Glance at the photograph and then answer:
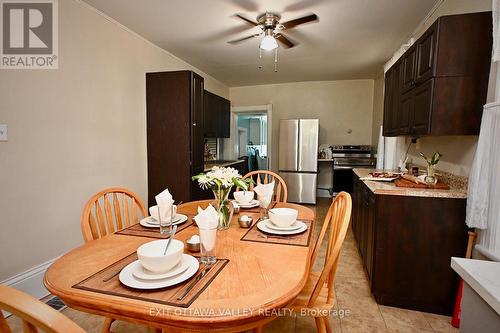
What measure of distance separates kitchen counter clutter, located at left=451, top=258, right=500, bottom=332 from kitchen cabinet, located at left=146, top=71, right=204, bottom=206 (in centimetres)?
261

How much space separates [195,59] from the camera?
161 inches

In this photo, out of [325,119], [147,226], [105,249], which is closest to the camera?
[105,249]

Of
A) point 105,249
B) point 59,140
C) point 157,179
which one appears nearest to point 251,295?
point 105,249

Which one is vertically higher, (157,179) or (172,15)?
(172,15)

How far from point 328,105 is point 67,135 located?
4.73 m

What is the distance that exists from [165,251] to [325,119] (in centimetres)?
516

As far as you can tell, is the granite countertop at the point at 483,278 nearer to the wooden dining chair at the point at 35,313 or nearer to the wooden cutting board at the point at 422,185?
the wooden cutting board at the point at 422,185

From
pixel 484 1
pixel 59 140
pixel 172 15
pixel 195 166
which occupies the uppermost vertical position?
pixel 172 15

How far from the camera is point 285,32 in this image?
3.07 m

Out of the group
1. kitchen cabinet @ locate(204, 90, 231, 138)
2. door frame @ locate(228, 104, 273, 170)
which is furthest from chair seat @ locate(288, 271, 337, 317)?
door frame @ locate(228, 104, 273, 170)

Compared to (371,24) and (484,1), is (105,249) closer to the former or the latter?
(484,1)

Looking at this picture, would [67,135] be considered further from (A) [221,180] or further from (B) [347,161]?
(B) [347,161]

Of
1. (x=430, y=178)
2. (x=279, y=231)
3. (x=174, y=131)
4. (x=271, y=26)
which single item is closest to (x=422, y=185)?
(x=430, y=178)

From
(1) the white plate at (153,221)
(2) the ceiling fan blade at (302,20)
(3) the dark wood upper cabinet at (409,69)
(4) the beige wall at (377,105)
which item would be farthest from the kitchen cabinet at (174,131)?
(4) the beige wall at (377,105)
